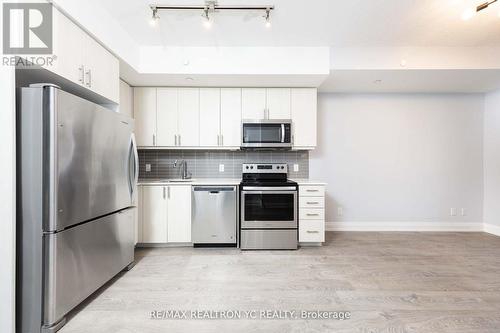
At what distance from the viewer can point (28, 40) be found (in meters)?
1.56

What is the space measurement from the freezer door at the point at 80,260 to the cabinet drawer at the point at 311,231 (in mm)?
2074

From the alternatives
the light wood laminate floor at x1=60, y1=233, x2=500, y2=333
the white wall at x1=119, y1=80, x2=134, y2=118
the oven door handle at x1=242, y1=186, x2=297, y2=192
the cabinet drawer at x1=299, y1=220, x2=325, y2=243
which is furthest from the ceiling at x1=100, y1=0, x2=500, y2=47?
the light wood laminate floor at x1=60, y1=233, x2=500, y2=333

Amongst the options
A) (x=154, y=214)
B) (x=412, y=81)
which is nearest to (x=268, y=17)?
(x=412, y=81)

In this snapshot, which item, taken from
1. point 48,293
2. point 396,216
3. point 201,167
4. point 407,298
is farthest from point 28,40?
point 396,216

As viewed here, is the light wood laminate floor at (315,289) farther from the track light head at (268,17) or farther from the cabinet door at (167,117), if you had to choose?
the track light head at (268,17)

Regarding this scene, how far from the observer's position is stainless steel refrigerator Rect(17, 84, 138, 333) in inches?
60.2

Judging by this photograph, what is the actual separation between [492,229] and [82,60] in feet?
19.2

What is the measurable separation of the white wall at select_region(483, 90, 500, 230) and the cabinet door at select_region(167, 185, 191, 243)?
4717 millimetres

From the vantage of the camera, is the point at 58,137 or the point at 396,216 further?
the point at 396,216

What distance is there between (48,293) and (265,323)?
1.45 m

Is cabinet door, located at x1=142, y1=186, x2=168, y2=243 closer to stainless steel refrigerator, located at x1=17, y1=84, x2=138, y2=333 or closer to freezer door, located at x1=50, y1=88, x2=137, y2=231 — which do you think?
freezer door, located at x1=50, y1=88, x2=137, y2=231

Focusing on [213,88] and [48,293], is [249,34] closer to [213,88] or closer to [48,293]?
[213,88]

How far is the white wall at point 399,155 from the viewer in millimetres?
3957

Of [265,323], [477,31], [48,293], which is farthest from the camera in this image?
[477,31]
